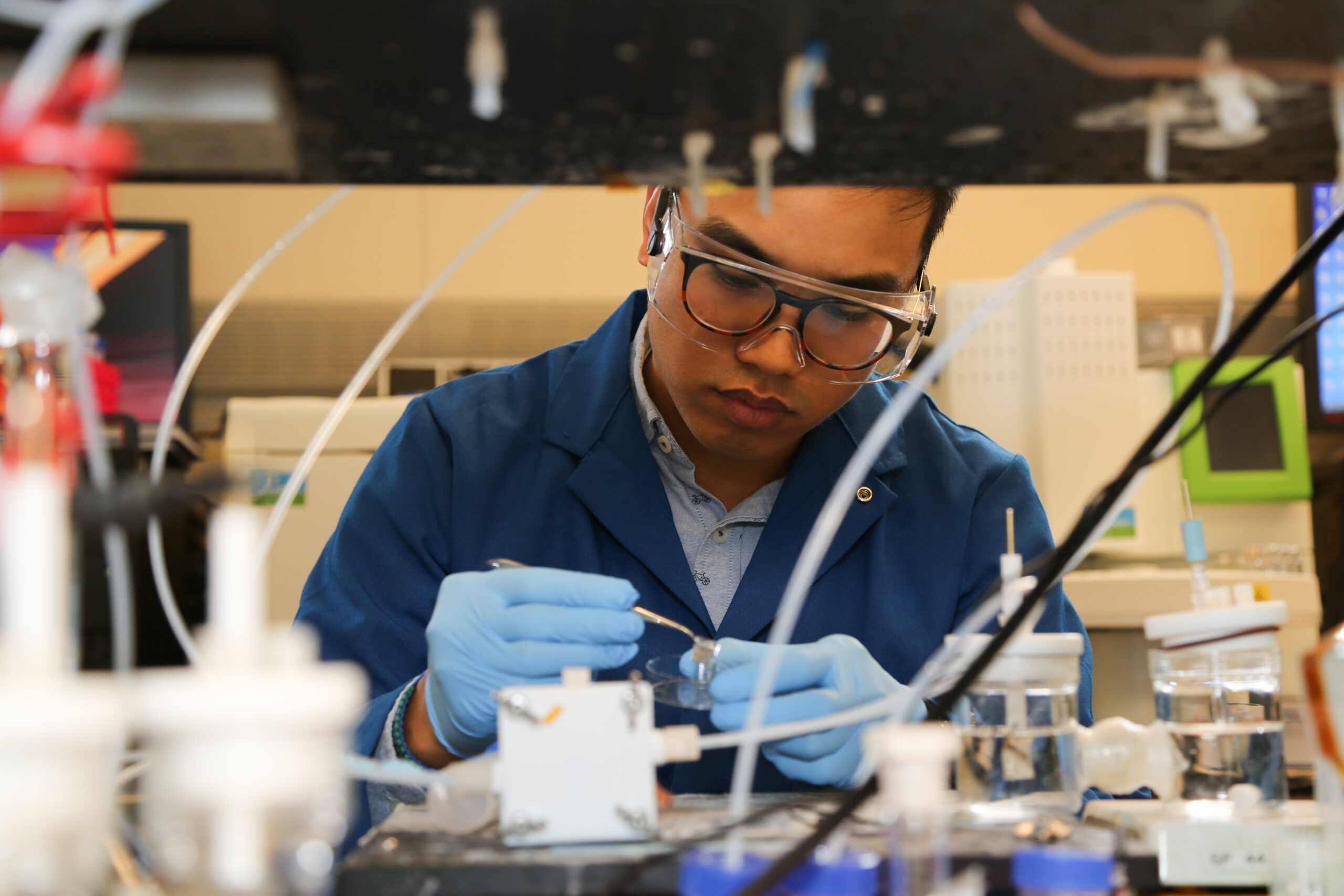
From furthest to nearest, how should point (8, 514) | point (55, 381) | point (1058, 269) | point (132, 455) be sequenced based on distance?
1. point (1058, 269)
2. point (132, 455)
3. point (55, 381)
4. point (8, 514)

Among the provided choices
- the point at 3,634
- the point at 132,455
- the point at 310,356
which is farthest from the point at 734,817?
the point at 310,356

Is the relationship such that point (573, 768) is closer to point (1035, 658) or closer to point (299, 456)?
point (1035, 658)

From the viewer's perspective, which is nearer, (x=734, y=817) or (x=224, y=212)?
(x=734, y=817)

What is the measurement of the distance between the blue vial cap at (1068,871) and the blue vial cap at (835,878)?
0.08 m

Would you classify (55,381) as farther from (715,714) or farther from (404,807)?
(715,714)

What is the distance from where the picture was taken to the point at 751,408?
1.35 metres

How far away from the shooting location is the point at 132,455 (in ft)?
8.58

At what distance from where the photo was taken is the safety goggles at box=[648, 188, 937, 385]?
3.97 ft

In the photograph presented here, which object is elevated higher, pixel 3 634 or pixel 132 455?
pixel 132 455

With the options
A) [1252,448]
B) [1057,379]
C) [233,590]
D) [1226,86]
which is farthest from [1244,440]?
[233,590]

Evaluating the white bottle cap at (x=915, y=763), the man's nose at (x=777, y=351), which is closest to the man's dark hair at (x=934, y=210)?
the man's nose at (x=777, y=351)

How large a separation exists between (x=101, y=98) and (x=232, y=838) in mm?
340

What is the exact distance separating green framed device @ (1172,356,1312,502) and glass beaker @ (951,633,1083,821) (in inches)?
83.8

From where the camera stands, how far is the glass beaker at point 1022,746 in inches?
31.7
